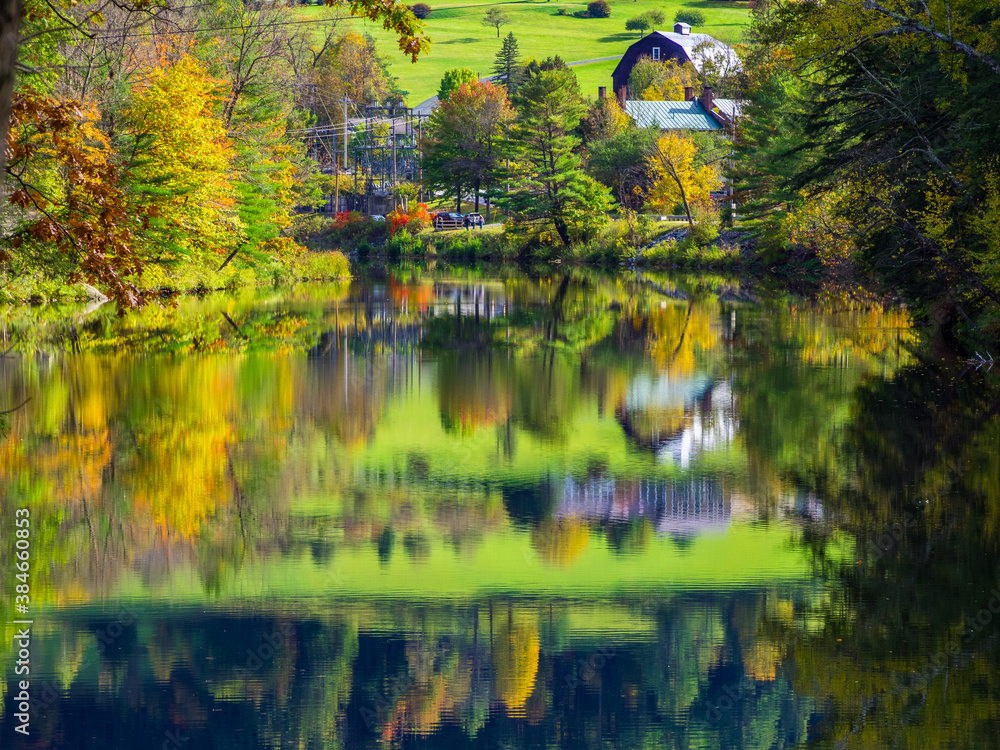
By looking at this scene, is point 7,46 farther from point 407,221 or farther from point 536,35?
point 536,35

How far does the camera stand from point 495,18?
180 meters

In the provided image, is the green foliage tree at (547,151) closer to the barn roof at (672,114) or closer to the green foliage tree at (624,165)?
the green foliage tree at (624,165)

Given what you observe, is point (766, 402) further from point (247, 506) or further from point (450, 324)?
point (450, 324)

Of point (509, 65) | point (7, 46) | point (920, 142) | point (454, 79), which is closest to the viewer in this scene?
point (7, 46)

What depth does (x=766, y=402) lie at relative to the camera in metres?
18.7

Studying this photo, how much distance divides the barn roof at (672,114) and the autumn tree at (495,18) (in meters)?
72.6

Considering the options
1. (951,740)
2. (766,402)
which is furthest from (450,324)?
(951,740)

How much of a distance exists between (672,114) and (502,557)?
4053 inches

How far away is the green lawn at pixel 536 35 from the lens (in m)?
156

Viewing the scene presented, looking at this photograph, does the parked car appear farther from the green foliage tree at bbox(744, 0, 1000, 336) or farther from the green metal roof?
the green foliage tree at bbox(744, 0, 1000, 336)

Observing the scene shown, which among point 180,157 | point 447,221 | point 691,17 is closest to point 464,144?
point 447,221

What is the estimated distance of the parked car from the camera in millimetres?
85188

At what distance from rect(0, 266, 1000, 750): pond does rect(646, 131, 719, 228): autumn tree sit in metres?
49.6

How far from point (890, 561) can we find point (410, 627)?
4343 mm
